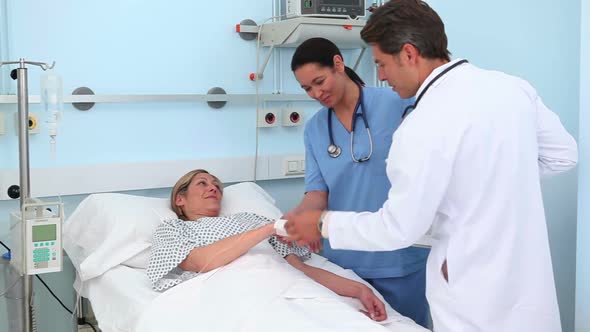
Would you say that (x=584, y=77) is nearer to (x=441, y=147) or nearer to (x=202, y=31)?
(x=441, y=147)

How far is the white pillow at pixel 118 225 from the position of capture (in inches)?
92.2

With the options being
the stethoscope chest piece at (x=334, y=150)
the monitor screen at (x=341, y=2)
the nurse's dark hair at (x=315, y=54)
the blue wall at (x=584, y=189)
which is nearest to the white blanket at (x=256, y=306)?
the stethoscope chest piece at (x=334, y=150)

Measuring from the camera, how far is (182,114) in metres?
2.88

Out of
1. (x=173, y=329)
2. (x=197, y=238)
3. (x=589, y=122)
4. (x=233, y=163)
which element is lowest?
(x=173, y=329)

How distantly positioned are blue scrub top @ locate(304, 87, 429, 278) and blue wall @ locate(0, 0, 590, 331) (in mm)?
589

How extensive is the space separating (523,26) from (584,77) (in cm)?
83

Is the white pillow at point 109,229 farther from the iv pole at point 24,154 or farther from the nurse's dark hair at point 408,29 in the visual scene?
the nurse's dark hair at point 408,29

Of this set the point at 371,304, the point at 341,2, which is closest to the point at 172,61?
the point at 341,2

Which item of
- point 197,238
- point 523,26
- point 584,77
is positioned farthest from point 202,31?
point 584,77

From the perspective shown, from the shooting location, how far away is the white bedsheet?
5.78 ft

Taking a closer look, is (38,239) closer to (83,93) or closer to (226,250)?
(226,250)

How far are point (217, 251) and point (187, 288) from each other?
7.3 inches

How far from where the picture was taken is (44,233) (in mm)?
2164

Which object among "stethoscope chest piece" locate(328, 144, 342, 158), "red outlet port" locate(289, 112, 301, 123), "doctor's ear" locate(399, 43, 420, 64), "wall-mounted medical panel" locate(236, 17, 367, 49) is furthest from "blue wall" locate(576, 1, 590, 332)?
"red outlet port" locate(289, 112, 301, 123)
